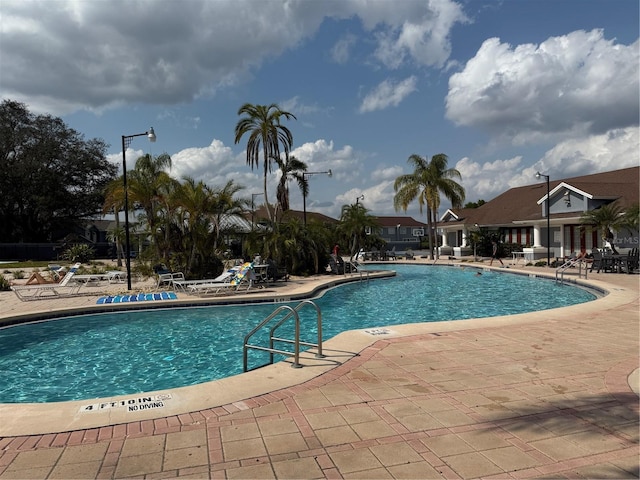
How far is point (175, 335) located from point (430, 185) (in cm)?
2643

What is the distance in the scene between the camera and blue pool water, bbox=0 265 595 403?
7.36 metres

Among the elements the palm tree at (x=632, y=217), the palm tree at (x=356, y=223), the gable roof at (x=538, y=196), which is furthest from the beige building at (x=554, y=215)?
the palm tree at (x=356, y=223)

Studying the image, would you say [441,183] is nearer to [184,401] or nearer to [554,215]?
[554,215]

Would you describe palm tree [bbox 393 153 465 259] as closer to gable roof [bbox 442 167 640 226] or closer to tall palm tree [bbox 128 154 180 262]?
→ gable roof [bbox 442 167 640 226]

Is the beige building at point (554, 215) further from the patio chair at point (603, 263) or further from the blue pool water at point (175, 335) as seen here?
the blue pool water at point (175, 335)

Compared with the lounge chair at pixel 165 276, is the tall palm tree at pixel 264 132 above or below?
above

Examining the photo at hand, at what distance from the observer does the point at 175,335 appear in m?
10.3

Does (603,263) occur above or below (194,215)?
below

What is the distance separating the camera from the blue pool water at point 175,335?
7.36 metres

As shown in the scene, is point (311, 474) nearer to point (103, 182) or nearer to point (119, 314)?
point (119, 314)

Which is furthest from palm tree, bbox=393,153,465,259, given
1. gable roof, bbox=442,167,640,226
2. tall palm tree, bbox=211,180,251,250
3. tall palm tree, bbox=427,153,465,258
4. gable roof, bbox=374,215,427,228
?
gable roof, bbox=374,215,427,228

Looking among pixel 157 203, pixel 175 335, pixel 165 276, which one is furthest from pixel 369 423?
pixel 157 203

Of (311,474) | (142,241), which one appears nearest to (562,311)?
(311,474)

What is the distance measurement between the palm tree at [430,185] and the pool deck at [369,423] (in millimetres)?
27227
